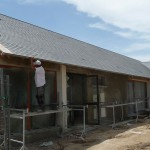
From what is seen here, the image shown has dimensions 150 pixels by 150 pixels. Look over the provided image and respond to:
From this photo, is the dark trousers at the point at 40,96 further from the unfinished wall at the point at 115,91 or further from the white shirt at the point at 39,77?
the unfinished wall at the point at 115,91

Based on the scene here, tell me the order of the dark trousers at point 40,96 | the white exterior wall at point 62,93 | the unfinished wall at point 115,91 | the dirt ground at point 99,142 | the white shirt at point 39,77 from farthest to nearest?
the unfinished wall at point 115,91
the white exterior wall at point 62,93
the dark trousers at point 40,96
the white shirt at point 39,77
the dirt ground at point 99,142

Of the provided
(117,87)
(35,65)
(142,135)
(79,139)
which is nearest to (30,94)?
(35,65)

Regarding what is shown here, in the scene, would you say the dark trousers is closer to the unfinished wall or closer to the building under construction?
the building under construction

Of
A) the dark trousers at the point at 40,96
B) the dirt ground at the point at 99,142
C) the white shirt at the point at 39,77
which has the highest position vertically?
the white shirt at the point at 39,77

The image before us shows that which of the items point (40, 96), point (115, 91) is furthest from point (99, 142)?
point (115, 91)

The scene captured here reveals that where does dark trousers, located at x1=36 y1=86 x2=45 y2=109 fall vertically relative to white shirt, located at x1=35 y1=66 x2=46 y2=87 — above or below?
below

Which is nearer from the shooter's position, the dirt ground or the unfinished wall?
the dirt ground

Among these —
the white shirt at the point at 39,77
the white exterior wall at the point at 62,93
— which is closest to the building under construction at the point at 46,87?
the white exterior wall at the point at 62,93

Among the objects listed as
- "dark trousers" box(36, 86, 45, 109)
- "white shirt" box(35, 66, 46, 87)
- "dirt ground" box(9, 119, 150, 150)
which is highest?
"white shirt" box(35, 66, 46, 87)

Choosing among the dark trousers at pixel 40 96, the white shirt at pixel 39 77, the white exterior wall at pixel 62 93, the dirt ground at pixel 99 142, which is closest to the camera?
the dirt ground at pixel 99 142

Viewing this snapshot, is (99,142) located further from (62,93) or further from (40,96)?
(62,93)

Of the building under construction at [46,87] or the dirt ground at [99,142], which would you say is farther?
the building under construction at [46,87]

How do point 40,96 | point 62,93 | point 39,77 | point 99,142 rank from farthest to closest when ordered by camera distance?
point 62,93, point 40,96, point 99,142, point 39,77

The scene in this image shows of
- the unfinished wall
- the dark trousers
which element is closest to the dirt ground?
the dark trousers
